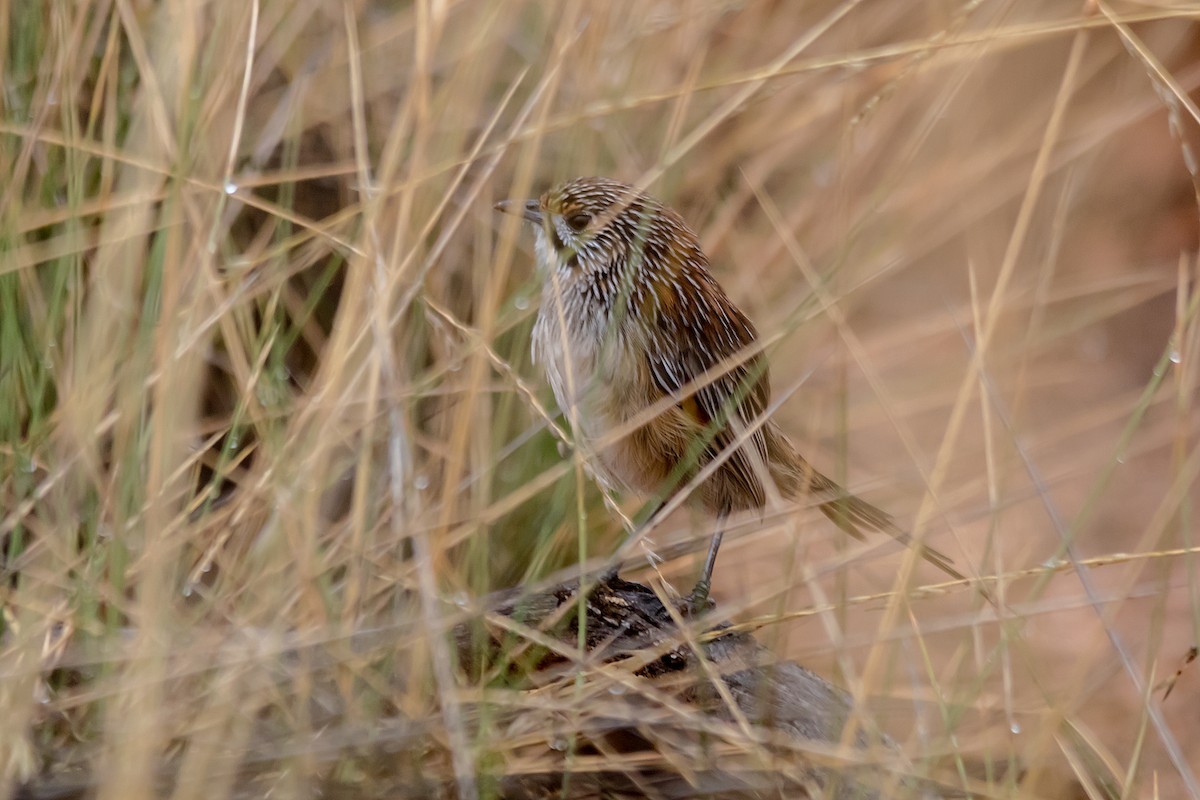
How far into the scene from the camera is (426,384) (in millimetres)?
2635

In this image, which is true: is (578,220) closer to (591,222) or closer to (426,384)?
(591,222)

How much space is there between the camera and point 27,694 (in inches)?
74.5

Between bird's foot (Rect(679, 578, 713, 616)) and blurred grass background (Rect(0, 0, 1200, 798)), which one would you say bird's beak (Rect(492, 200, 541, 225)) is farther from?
bird's foot (Rect(679, 578, 713, 616))

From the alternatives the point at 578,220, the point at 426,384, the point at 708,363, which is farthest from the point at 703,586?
the point at 578,220

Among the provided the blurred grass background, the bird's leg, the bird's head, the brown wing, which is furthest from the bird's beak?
Result: the bird's leg

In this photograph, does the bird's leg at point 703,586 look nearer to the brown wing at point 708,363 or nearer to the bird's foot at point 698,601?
the bird's foot at point 698,601

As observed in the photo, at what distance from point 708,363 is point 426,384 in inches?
29.5

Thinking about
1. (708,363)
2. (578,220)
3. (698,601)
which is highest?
(578,220)

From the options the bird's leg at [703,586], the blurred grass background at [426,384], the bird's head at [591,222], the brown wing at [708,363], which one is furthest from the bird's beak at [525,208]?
the bird's leg at [703,586]

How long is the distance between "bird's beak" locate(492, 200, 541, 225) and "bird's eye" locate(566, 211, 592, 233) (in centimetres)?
8

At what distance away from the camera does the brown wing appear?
295 cm

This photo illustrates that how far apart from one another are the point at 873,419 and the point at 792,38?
1351 millimetres

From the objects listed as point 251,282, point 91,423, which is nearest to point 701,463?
point 251,282

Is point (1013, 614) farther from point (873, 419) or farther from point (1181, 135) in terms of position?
point (873, 419)
